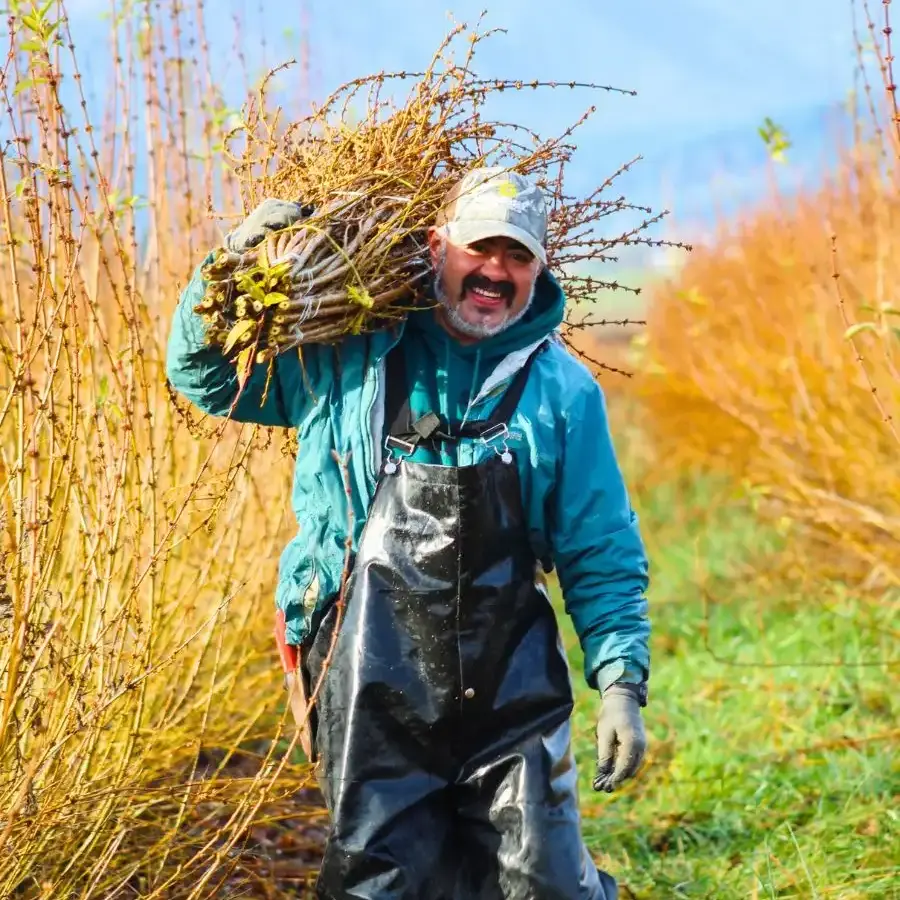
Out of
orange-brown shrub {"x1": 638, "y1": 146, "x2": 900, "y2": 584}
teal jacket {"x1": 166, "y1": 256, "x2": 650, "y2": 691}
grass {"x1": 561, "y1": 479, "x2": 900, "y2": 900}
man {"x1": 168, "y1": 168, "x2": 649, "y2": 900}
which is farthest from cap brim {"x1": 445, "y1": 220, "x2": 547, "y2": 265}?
grass {"x1": 561, "y1": 479, "x2": 900, "y2": 900}

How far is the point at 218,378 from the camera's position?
8.61 ft

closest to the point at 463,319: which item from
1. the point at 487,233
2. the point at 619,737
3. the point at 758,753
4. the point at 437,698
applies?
the point at 487,233

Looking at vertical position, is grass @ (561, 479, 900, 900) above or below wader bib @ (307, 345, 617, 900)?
below

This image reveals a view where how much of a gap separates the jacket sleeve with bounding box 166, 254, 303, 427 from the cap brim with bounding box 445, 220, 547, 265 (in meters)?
0.41

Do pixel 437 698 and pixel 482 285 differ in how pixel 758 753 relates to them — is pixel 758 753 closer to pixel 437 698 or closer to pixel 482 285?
pixel 437 698

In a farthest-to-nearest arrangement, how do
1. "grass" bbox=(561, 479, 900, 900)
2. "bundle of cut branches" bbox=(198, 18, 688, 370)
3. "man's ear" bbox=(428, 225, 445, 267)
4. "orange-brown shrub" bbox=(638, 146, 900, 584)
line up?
"orange-brown shrub" bbox=(638, 146, 900, 584) → "grass" bbox=(561, 479, 900, 900) → "man's ear" bbox=(428, 225, 445, 267) → "bundle of cut branches" bbox=(198, 18, 688, 370)

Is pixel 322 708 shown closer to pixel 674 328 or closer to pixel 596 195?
pixel 596 195

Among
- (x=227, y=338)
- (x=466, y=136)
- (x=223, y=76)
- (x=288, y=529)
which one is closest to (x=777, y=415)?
(x=288, y=529)

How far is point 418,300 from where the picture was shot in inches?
107

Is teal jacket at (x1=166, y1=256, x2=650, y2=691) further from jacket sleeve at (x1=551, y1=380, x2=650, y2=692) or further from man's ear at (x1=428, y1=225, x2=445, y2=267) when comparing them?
man's ear at (x1=428, y1=225, x2=445, y2=267)

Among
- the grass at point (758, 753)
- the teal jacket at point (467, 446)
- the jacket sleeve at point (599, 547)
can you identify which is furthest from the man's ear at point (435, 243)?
the grass at point (758, 753)

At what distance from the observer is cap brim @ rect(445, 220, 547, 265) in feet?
8.52

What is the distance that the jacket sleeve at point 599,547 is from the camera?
2664mm

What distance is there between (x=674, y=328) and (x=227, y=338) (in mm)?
8599
